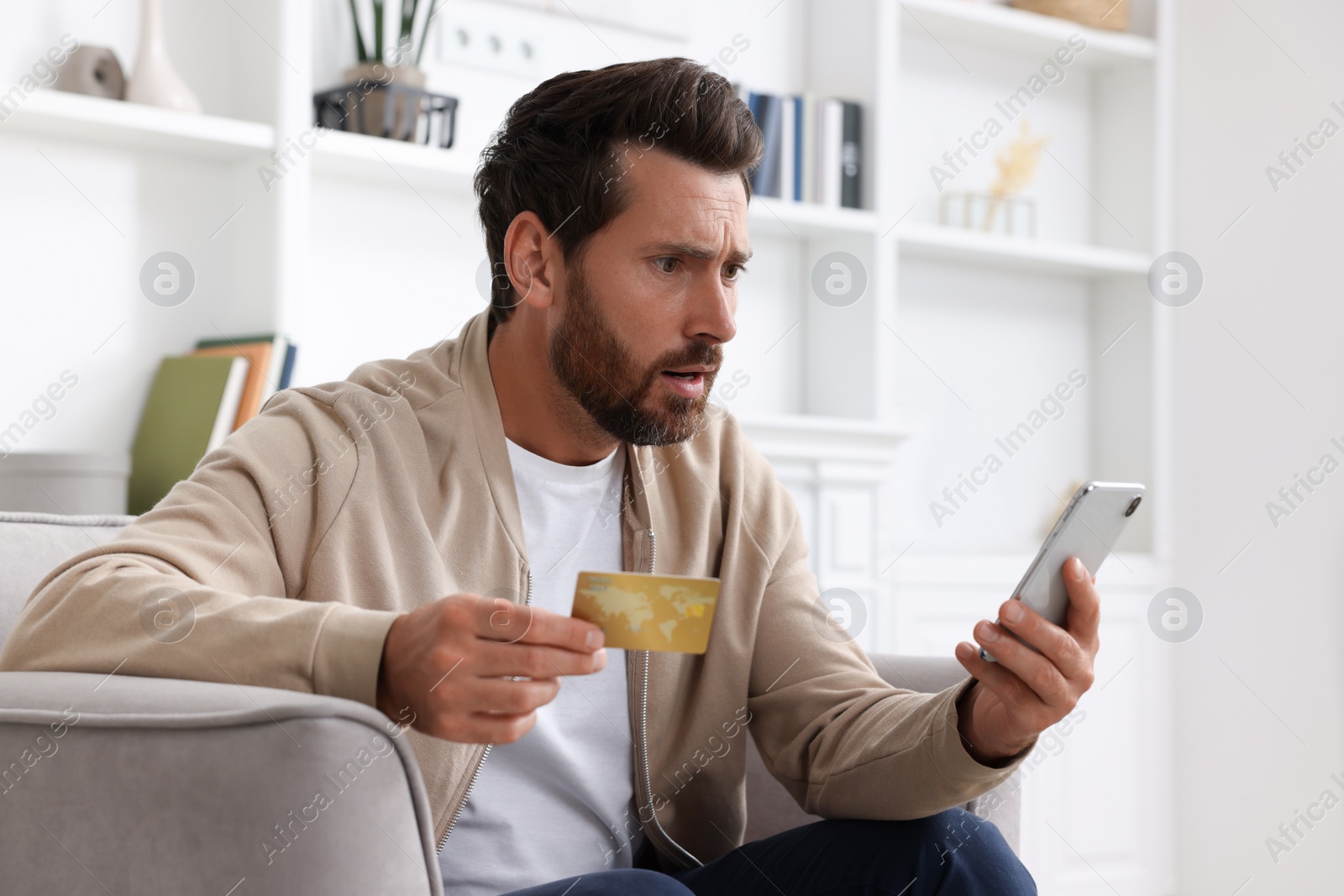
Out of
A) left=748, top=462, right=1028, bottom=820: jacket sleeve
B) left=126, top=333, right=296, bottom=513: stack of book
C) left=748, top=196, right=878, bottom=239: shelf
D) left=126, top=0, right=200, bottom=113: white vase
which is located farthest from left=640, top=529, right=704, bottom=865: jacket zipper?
left=748, top=196, right=878, bottom=239: shelf

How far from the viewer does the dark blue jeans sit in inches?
43.9

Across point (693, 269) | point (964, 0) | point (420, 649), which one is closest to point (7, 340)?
point (693, 269)

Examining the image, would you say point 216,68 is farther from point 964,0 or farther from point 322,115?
point 964,0

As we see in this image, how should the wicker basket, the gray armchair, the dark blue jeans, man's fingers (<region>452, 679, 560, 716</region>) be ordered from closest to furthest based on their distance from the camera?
the gray armchair, man's fingers (<region>452, 679, 560, 716</region>), the dark blue jeans, the wicker basket

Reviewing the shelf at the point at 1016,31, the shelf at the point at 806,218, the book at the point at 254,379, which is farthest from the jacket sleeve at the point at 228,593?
the shelf at the point at 1016,31

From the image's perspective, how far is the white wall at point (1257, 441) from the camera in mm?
2762

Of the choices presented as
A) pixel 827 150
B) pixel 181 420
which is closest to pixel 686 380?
pixel 181 420

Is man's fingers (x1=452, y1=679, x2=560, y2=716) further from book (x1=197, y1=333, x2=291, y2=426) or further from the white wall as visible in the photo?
the white wall

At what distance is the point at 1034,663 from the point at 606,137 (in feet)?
2.58

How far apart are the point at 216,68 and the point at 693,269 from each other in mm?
1323

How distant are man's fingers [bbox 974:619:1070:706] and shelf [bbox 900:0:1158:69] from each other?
2.17 m

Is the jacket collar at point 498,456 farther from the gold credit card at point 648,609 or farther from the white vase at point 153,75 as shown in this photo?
the white vase at point 153,75

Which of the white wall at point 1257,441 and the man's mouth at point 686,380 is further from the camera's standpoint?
the white wall at point 1257,441

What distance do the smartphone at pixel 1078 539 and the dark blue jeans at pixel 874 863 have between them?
19cm
